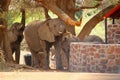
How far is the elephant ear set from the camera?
22.3 metres

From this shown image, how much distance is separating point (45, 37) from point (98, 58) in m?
5.31

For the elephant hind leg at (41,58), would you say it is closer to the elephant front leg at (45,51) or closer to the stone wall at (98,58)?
the elephant front leg at (45,51)

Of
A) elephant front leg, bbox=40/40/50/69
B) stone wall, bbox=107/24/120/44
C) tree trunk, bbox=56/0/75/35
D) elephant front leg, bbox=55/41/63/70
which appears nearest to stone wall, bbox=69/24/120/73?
elephant front leg, bbox=55/41/63/70

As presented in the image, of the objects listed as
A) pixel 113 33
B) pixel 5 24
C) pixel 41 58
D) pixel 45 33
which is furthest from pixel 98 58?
pixel 41 58

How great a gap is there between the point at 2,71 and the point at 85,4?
10.8m

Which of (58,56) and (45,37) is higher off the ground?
(45,37)

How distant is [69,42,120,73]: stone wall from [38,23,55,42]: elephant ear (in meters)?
4.22

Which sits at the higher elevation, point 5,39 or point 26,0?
A: point 26,0

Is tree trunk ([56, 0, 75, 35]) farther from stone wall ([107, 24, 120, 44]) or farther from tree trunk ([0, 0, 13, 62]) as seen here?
tree trunk ([0, 0, 13, 62])

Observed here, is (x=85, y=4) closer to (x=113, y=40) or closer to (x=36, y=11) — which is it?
(x=36, y=11)

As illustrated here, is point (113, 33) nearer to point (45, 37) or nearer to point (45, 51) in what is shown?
point (45, 37)

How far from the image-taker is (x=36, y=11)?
25625mm

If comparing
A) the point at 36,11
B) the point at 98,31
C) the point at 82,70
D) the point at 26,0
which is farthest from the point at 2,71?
the point at 98,31

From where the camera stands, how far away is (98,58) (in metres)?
17.8
